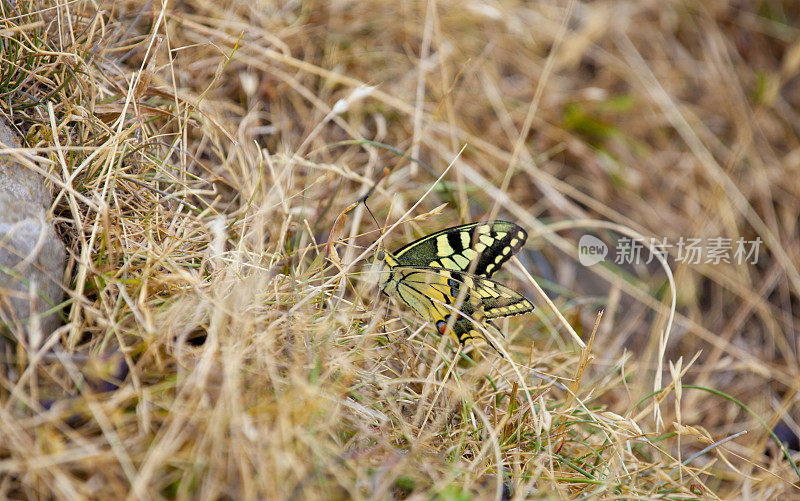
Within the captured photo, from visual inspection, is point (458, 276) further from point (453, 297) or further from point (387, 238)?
point (387, 238)

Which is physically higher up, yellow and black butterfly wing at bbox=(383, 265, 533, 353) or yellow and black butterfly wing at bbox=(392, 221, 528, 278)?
yellow and black butterfly wing at bbox=(392, 221, 528, 278)

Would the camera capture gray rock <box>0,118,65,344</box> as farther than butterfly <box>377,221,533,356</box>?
No

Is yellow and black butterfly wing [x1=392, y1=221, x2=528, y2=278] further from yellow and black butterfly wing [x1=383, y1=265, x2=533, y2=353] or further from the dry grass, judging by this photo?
the dry grass

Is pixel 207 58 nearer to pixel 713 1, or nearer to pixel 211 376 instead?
pixel 211 376

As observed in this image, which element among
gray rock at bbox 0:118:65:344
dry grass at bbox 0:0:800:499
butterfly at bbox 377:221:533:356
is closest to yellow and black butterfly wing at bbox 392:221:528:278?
butterfly at bbox 377:221:533:356

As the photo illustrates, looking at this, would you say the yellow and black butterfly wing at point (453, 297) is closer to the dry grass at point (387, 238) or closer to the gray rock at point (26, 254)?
the dry grass at point (387, 238)

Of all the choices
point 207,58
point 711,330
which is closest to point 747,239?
point 711,330

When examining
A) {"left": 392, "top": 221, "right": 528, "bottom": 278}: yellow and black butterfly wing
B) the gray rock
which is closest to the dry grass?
the gray rock
